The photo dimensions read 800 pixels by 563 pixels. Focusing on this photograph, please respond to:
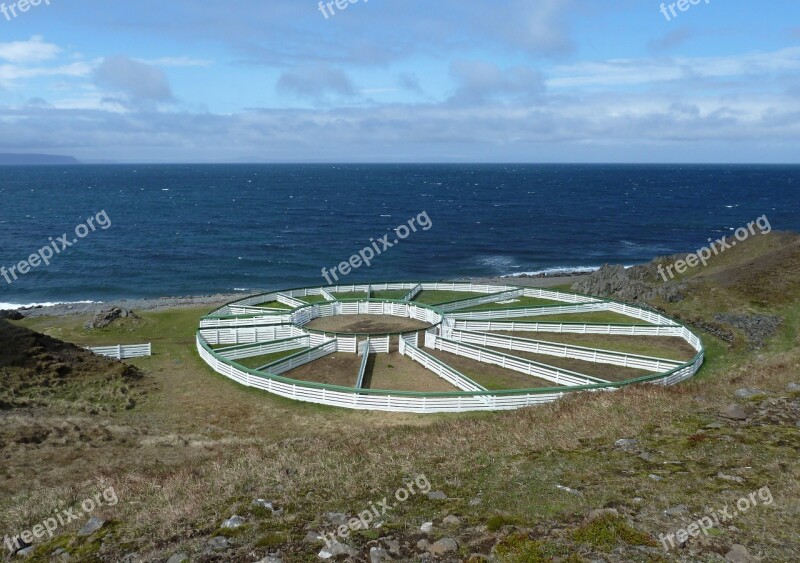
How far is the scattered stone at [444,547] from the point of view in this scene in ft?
38.2

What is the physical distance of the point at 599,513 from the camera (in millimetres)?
12438

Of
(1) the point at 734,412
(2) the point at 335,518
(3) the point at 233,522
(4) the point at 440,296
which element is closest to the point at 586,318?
(4) the point at 440,296

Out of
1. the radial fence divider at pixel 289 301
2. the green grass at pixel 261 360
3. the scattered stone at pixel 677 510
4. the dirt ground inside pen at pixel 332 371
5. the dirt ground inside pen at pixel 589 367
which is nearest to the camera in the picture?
the scattered stone at pixel 677 510

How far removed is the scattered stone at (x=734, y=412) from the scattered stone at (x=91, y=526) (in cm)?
1798

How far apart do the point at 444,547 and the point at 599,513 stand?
3.42 meters

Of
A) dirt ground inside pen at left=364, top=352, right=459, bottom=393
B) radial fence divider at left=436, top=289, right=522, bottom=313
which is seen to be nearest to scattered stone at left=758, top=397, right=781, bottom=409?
dirt ground inside pen at left=364, top=352, right=459, bottom=393

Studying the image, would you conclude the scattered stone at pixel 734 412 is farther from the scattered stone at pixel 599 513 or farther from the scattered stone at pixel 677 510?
the scattered stone at pixel 599 513

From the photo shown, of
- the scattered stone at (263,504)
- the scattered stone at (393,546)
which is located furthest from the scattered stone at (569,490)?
the scattered stone at (263,504)

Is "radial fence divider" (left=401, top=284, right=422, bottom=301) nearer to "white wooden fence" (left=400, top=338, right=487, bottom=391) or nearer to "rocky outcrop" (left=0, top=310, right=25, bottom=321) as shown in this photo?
"white wooden fence" (left=400, top=338, right=487, bottom=391)

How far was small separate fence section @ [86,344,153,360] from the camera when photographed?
37.7 metres

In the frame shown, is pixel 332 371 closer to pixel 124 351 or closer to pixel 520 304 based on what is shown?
pixel 124 351

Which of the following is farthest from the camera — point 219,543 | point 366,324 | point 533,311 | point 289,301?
point 289,301

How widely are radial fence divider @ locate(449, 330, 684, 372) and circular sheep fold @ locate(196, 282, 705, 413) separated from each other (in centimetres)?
7

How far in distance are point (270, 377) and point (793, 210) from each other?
16192 cm
